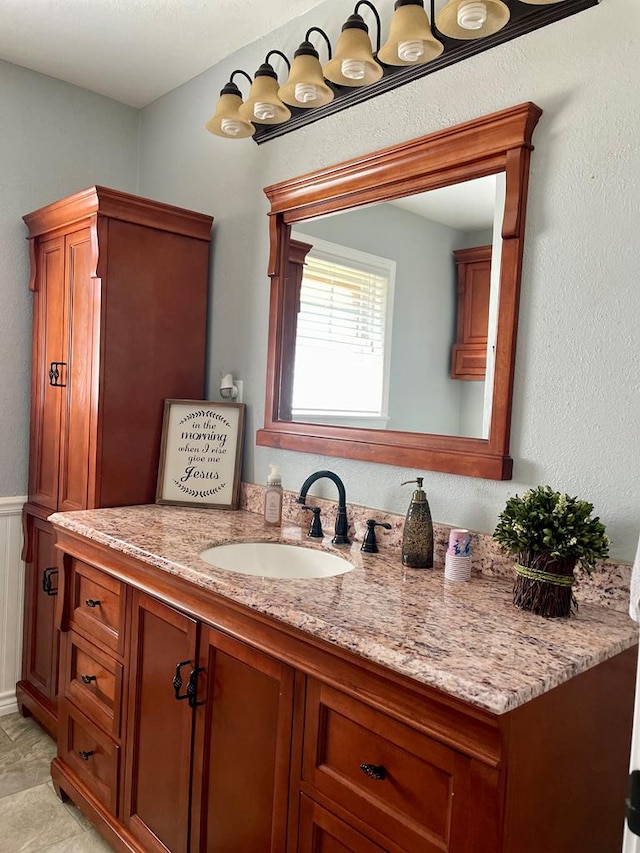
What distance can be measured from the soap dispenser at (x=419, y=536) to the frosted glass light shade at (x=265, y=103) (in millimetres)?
1152

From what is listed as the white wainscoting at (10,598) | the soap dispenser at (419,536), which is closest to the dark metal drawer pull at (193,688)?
the soap dispenser at (419,536)

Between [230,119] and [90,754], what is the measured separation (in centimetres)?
193

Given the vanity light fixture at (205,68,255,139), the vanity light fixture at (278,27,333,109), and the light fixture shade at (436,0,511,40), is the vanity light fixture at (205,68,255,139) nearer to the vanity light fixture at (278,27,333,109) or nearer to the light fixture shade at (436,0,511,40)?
the vanity light fixture at (278,27,333,109)

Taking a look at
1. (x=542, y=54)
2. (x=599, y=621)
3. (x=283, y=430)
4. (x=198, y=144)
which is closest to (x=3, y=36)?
(x=198, y=144)

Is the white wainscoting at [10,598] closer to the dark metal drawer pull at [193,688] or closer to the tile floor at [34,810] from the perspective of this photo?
the tile floor at [34,810]

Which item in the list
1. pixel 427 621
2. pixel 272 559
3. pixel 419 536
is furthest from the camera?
pixel 272 559

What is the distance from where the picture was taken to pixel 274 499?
199 cm

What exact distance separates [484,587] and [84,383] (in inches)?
58.9

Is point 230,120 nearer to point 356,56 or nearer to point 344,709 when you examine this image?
point 356,56

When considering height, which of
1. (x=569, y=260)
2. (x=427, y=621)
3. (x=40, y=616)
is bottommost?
(x=40, y=616)

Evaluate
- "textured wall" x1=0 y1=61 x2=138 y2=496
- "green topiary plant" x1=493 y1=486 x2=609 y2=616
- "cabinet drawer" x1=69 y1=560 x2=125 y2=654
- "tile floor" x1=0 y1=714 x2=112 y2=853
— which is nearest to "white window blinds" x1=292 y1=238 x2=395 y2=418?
"green topiary plant" x1=493 y1=486 x2=609 y2=616

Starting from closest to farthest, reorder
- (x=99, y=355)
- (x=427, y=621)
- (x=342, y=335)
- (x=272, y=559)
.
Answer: (x=427, y=621) < (x=272, y=559) < (x=342, y=335) < (x=99, y=355)

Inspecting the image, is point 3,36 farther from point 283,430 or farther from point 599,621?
point 599,621

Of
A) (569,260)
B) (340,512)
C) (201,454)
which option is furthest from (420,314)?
(201,454)
